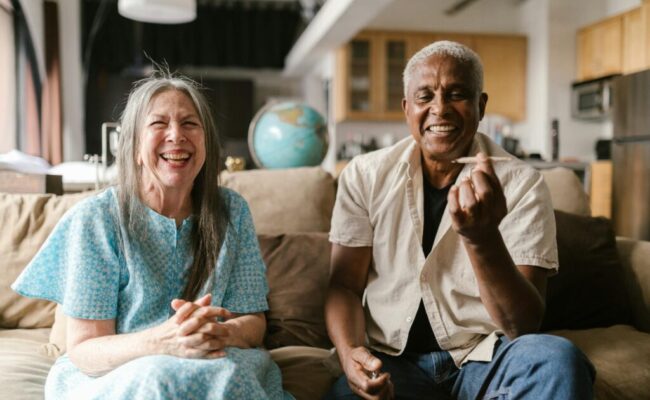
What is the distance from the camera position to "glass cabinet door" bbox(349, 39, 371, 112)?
6105 millimetres

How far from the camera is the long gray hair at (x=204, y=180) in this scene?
1350 millimetres

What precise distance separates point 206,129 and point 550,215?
2.75 feet

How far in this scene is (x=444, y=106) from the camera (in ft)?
4.68

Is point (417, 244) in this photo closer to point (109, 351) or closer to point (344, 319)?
point (344, 319)

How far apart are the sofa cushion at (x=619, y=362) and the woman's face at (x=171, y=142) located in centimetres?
109

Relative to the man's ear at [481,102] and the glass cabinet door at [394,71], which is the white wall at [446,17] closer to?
the glass cabinet door at [394,71]

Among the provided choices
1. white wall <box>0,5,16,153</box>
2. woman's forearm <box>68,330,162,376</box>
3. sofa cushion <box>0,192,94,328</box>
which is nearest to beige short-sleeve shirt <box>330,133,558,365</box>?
woman's forearm <box>68,330,162,376</box>

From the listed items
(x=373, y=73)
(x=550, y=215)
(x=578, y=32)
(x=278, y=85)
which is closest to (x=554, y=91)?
(x=578, y=32)

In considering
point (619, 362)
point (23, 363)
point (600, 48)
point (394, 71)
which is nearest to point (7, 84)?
point (394, 71)

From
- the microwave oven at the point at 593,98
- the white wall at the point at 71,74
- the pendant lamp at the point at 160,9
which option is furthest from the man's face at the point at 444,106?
the white wall at the point at 71,74

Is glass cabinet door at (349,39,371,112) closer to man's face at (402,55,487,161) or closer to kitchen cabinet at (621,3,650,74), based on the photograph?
kitchen cabinet at (621,3,650,74)

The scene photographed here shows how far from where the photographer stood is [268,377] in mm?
1340

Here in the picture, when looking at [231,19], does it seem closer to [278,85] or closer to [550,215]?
[278,85]

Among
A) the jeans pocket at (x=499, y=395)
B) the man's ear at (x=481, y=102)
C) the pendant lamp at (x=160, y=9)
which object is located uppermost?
the pendant lamp at (x=160, y=9)
